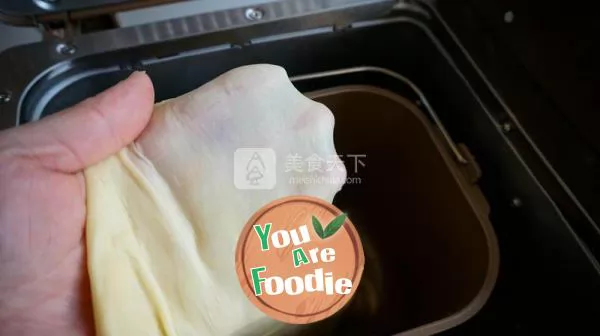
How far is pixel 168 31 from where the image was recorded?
562 mm

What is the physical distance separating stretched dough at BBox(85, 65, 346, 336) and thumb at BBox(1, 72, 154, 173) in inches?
0.4

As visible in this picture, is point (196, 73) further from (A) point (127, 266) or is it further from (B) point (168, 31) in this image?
(A) point (127, 266)

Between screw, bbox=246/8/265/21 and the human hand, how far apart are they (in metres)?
0.16

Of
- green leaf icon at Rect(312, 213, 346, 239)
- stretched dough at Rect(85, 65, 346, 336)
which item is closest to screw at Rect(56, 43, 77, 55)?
stretched dough at Rect(85, 65, 346, 336)

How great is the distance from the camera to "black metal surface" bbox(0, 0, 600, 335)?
494 millimetres

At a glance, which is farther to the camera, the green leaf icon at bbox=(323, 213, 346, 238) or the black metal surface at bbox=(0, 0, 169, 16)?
the black metal surface at bbox=(0, 0, 169, 16)

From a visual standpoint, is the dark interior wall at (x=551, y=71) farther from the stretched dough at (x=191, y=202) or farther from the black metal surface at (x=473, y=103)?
the stretched dough at (x=191, y=202)

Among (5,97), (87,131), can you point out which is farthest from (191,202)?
(5,97)

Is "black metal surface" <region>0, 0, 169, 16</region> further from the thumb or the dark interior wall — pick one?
the dark interior wall

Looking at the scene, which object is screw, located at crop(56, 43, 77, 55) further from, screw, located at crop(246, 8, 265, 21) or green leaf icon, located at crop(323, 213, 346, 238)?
green leaf icon, located at crop(323, 213, 346, 238)

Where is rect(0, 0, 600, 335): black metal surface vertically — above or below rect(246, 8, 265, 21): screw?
below

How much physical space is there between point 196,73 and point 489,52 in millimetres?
283

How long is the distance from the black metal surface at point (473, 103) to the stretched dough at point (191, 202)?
0.33 feet

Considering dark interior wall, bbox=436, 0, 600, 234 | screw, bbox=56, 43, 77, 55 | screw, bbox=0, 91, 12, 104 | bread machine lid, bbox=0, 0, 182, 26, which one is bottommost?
dark interior wall, bbox=436, 0, 600, 234
